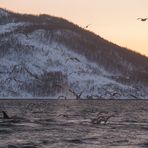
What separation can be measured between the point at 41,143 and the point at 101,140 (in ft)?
24.5

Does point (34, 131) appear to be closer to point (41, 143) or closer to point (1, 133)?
point (1, 133)

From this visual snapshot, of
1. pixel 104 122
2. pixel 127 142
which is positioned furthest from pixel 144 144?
pixel 104 122

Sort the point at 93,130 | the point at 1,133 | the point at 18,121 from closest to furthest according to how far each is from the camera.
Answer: the point at 1,133 → the point at 93,130 → the point at 18,121

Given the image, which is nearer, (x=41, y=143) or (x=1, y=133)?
(x=41, y=143)

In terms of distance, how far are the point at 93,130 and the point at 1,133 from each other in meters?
12.9

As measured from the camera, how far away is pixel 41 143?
6012 centimetres

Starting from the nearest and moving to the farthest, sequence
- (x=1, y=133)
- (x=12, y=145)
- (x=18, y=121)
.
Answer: (x=12, y=145)
(x=1, y=133)
(x=18, y=121)

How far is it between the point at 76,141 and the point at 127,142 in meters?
5.72

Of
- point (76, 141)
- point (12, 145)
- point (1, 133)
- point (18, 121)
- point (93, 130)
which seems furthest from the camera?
point (18, 121)

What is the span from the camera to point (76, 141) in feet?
205

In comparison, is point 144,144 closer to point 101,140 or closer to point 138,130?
point 101,140

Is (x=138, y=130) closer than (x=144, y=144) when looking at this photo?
No

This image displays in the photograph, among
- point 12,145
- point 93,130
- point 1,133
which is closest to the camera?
point 12,145

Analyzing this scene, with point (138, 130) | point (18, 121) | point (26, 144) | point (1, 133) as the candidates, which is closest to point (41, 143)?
point (26, 144)
